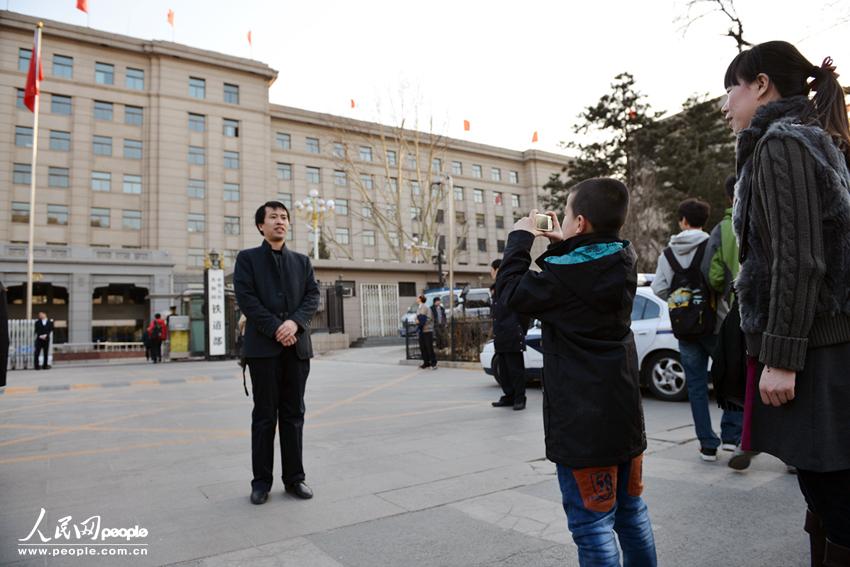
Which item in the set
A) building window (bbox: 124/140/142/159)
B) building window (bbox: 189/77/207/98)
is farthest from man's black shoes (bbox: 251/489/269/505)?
building window (bbox: 189/77/207/98)

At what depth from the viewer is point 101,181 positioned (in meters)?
39.8

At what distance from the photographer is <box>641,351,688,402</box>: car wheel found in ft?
23.3

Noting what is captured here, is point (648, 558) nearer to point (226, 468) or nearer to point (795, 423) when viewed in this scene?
point (795, 423)

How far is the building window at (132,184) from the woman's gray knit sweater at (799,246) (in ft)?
149

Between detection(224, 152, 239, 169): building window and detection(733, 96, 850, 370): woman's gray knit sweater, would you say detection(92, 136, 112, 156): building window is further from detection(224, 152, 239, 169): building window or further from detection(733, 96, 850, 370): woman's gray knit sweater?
detection(733, 96, 850, 370): woman's gray knit sweater

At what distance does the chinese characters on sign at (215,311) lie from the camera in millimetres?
20245

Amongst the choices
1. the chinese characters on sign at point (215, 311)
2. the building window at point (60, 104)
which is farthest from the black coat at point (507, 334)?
Answer: the building window at point (60, 104)

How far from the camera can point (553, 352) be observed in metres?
2.03

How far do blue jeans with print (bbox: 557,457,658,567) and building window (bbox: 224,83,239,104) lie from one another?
4854 cm

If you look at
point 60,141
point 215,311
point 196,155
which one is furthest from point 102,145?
point 215,311

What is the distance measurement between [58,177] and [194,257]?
34.0 ft

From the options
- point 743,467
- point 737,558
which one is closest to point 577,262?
point 737,558

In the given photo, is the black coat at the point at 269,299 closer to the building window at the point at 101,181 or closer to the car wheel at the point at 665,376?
the car wheel at the point at 665,376

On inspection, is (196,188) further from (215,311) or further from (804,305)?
(804,305)
